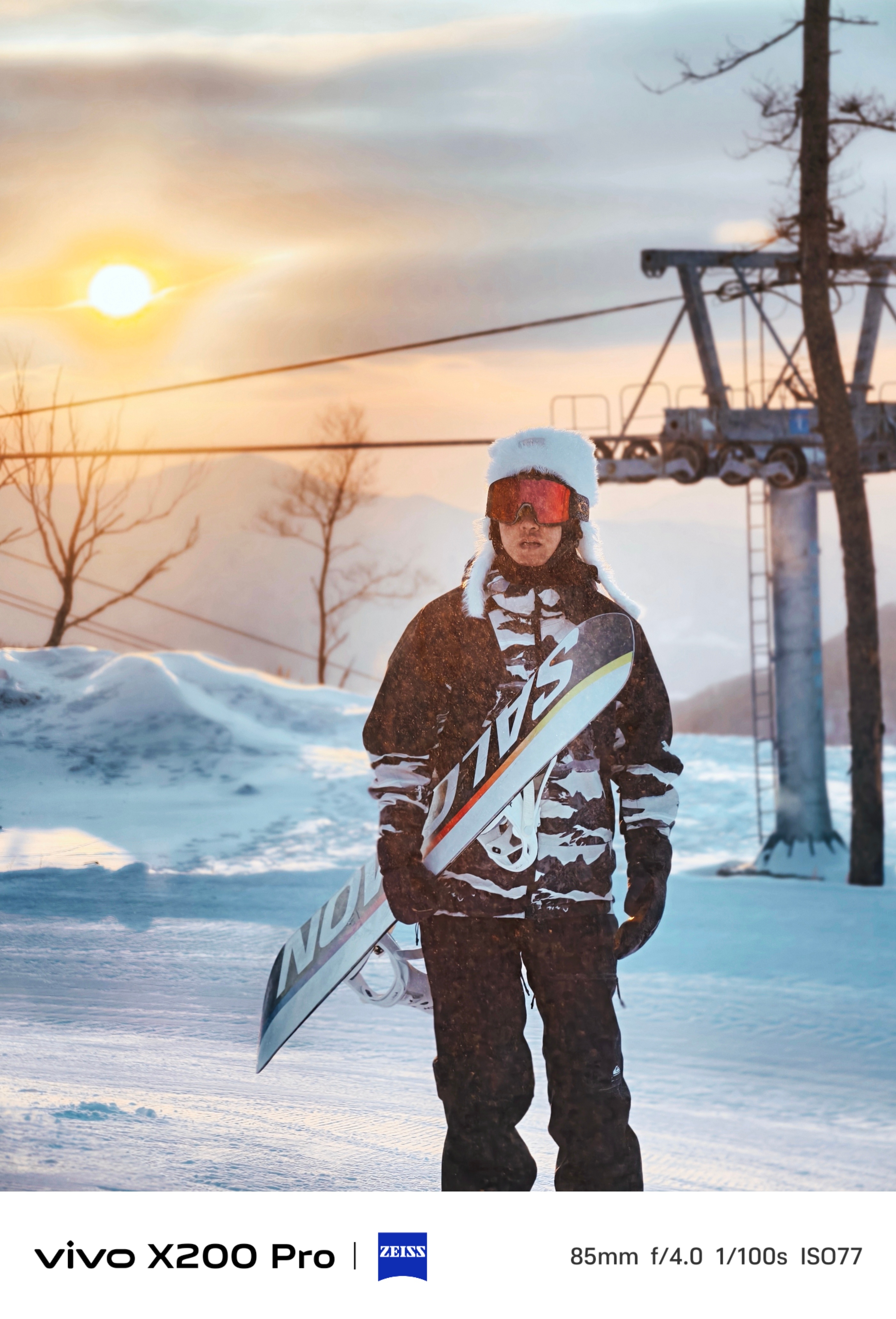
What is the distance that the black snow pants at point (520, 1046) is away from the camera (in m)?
1.92

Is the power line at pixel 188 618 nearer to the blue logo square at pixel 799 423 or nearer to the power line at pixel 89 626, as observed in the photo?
the power line at pixel 89 626

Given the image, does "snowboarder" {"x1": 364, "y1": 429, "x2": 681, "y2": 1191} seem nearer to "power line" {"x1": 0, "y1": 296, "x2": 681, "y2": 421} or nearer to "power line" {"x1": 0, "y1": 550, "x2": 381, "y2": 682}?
"power line" {"x1": 0, "y1": 550, "x2": 381, "y2": 682}

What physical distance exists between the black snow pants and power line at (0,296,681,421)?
2215mm

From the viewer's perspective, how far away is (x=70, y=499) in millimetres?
3529

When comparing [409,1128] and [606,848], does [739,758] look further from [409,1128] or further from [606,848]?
[606,848]

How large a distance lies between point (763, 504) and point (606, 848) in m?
5.08

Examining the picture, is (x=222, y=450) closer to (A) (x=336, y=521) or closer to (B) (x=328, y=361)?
(B) (x=328, y=361)

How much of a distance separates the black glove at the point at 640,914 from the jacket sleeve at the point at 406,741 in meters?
0.38

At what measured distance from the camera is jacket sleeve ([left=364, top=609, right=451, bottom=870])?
6.43 ft

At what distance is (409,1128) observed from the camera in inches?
106

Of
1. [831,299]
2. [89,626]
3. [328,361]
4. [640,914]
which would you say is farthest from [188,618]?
[831,299]
